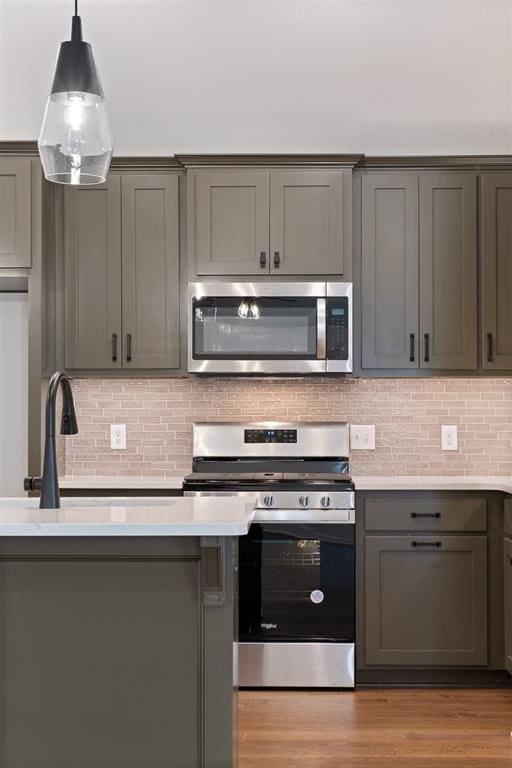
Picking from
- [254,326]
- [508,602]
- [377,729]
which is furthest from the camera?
[254,326]

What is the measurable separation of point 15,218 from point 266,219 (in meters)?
1.23

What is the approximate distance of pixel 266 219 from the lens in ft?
12.8

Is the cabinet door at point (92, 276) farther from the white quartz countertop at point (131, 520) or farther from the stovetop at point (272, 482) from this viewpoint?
the white quartz countertop at point (131, 520)

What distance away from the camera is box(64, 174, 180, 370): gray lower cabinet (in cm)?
394

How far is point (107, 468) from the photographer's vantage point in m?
4.15

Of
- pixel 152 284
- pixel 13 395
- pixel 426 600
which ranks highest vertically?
pixel 152 284

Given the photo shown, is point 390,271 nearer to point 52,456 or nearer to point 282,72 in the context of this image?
point 282,72

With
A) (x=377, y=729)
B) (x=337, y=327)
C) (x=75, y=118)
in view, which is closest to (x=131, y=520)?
(x=75, y=118)

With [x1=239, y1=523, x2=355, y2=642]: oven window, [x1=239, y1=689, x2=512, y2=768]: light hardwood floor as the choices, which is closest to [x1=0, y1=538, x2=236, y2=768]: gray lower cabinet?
[x1=239, y1=689, x2=512, y2=768]: light hardwood floor

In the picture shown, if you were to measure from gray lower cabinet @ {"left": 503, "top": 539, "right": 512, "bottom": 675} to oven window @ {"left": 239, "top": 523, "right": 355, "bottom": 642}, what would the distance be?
0.69m

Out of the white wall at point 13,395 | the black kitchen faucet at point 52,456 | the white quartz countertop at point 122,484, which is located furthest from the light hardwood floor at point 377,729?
the white wall at point 13,395

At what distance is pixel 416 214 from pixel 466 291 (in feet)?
1.53

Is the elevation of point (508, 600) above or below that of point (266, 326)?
below

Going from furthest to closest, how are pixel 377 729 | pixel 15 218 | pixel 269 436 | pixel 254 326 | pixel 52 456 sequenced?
pixel 269 436 → pixel 254 326 → pixel 15 218 → pixel 377 729 → pixel 52 456
